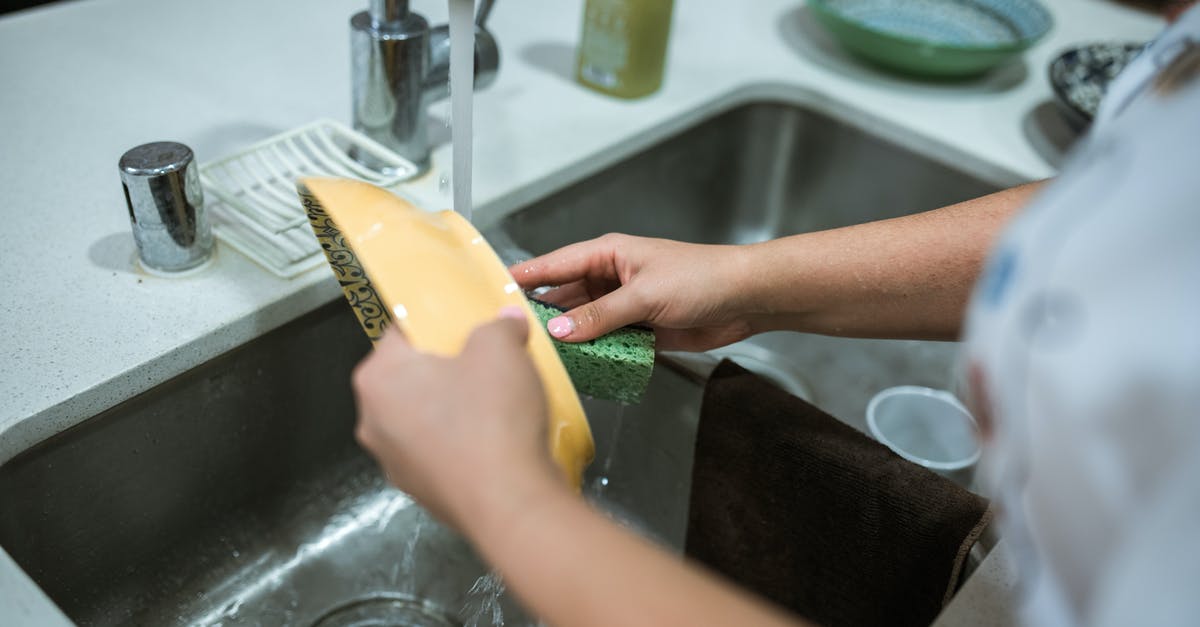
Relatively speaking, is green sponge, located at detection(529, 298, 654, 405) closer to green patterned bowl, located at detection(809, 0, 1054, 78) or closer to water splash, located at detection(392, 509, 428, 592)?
water splash, located at detection(392, 509, 428, 592)

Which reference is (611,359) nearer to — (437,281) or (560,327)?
(560,327)

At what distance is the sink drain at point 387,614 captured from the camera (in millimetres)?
755

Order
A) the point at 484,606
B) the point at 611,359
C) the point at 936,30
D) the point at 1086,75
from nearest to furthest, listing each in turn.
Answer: the point at 611,359, the point at 484,606, the point at 1086,75, the point at 936,30

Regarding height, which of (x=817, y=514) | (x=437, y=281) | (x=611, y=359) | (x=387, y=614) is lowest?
(x=387, y=614)

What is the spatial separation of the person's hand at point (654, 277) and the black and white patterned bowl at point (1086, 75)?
1.62ft

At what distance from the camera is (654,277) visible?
63cm

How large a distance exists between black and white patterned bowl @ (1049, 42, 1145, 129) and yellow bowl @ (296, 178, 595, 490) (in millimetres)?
705

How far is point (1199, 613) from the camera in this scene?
279 mm

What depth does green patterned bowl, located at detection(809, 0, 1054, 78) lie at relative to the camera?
1.02 meters

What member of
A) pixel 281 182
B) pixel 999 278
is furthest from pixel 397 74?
pixel 999 278

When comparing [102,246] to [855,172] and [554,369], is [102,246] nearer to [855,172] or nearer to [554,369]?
[554,369]

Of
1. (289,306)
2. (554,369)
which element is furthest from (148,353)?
(554,369)

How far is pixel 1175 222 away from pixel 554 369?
264 mm

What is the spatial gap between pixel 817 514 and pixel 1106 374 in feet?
1.31
